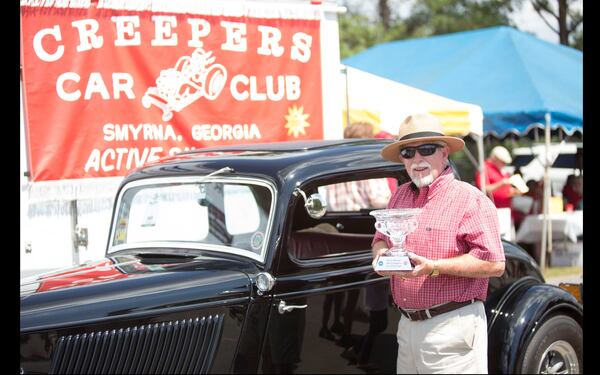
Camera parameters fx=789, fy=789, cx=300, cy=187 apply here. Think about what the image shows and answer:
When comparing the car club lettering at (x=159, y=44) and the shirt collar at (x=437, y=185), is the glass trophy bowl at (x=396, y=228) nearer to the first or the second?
the shirt collar at (x=437, y=185)

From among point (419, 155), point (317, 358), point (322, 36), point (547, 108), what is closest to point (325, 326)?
point (317, 358)

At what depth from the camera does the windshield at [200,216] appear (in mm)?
3916

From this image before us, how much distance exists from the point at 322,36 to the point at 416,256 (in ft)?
12.1

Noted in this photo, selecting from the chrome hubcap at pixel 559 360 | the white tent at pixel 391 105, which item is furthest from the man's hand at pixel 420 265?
the white tent at pixel 391 105

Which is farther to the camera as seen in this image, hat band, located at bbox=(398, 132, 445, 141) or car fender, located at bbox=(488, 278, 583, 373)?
car fender, located at bbox=(488, 278, 583, 373)

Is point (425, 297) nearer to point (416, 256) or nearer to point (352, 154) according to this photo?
point (416, 256)

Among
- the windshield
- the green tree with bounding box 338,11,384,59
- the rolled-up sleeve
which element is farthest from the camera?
the green tree with bounding box 338,11,384,59

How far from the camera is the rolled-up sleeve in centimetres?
308

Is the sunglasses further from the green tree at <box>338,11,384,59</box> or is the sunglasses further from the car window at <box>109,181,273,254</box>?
the green tree at <box>338,11,384,59</box>

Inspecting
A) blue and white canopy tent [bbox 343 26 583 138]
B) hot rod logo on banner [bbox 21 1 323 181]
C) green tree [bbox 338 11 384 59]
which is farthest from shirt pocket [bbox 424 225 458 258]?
green tree [bbox 338 11 384 59]

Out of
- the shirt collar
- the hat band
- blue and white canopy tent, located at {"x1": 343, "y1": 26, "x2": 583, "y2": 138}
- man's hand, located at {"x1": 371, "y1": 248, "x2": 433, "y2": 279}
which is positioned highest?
blue and white canopy tent, located at {"x1": 343, "y1": 26, "x2": 583, "y2": 138}

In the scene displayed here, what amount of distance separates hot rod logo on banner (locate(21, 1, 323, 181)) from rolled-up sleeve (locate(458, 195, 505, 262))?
3021 millimetres

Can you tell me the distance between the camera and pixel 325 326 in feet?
12.8

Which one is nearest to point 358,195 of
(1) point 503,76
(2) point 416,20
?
(1) point 503,76
